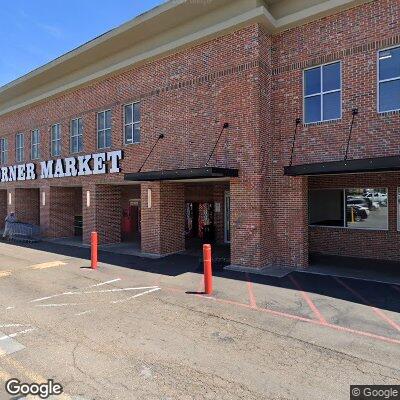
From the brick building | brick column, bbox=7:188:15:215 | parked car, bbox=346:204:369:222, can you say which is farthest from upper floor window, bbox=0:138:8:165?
parked car, bbox=346:204:369:222

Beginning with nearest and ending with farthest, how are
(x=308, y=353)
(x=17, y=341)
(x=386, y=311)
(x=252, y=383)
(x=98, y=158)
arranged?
(x=252, y=383) < (x=308, y=353) < (x=17, y=341) < (x=386, y=311) < (x=98, y=158)

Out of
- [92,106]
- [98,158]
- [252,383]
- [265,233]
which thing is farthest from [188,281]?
[92,106]

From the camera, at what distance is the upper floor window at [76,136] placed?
63.5 feet

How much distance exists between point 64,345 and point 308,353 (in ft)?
13.8

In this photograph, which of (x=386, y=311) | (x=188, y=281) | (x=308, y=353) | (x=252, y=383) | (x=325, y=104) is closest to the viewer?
(x=252, y=383)

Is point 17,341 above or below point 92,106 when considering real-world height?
below

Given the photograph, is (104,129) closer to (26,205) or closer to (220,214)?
(220,214)

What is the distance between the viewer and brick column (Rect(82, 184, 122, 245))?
18.2 metres

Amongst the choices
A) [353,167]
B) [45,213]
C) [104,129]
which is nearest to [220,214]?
[104,129]

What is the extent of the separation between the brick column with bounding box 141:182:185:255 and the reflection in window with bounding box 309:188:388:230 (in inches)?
240

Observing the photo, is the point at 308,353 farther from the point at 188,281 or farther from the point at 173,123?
the point at 173,123

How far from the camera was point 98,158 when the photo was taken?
695 inches

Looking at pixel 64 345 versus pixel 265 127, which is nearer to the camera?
pixel 64 345

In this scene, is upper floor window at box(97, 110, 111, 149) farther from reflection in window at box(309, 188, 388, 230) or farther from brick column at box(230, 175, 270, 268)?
reflection in window at box(309, 188, 388, 230)
